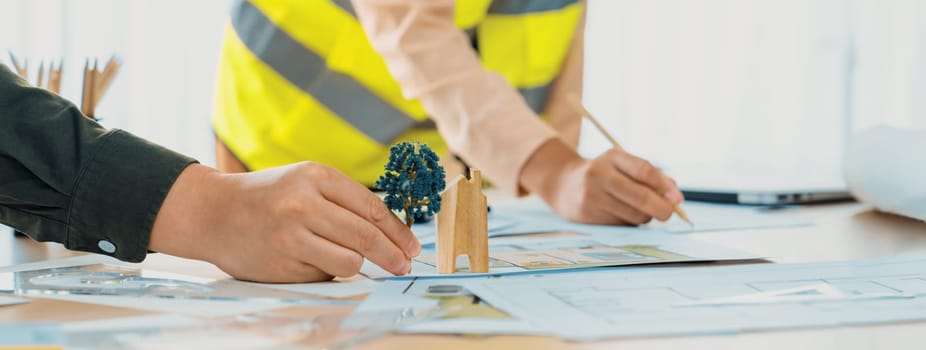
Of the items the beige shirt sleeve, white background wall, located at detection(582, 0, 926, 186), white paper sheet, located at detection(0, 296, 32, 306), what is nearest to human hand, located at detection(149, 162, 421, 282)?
white paper sheet, located at detection(0, 296, 32, 306)

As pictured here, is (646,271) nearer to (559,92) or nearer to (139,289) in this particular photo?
(139,289)

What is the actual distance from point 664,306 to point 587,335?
84 millimetres

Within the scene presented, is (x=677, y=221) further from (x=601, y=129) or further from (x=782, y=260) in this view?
(x=782, y=260)

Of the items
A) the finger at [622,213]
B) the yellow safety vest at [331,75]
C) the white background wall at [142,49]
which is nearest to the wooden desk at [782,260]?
the finger at [622,213]

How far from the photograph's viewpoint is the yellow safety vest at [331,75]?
4.24 feet

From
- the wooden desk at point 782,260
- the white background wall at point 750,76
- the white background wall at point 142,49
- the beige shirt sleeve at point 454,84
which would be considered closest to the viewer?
the wooden desk at point 782,260

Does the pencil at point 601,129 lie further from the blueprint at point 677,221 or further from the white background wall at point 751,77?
the white background wall at point 751,77

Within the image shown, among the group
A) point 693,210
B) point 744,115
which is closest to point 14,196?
point 693,210

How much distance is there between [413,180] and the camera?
0.62m

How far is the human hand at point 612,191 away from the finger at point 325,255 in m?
0.47

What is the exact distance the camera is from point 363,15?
1180 millimetres

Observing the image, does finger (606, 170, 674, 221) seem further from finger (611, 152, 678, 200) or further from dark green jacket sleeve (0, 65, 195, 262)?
dark green jacket sleeve (0, 65, 195, 262)

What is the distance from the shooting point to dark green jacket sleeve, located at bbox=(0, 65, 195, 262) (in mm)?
628

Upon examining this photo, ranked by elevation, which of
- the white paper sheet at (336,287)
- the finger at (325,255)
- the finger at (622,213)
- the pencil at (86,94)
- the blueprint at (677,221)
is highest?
the pencil at (86,94)
